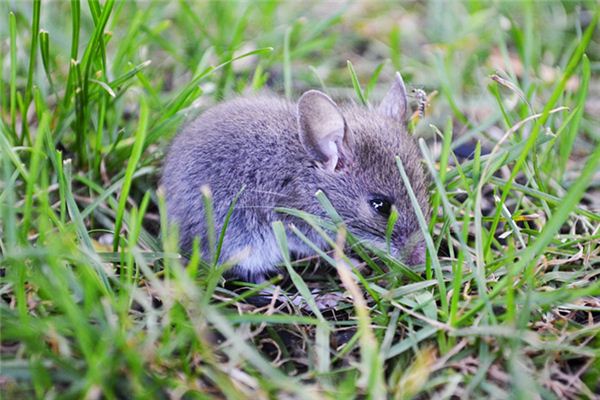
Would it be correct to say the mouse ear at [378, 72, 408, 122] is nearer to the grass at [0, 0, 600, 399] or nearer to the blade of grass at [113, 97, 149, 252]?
the grass at [0, 0, 600, 399]

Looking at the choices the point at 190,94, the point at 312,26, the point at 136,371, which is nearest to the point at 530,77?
the point at 312,26

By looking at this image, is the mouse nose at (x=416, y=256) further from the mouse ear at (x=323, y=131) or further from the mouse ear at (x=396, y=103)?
the mouse ear at (x=396, y=103)

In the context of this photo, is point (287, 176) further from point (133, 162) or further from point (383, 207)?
point (133, 162)

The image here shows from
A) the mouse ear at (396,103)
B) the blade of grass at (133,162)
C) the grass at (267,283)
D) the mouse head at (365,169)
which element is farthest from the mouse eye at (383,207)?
the blade of grass at (133,162)

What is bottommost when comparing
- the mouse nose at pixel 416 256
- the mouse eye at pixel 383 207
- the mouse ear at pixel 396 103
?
the mouse nose at pixel 416 256

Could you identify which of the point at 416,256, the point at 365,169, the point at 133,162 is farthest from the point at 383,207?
the point at 133,162

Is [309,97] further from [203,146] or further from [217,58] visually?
[217,58]
